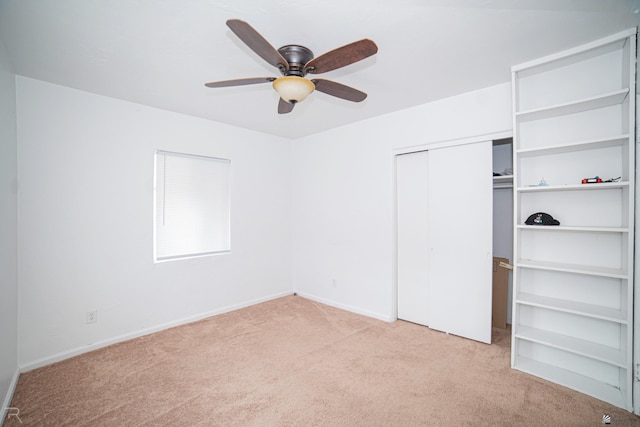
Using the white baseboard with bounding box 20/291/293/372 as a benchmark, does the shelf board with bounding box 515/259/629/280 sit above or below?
above

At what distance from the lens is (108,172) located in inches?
120

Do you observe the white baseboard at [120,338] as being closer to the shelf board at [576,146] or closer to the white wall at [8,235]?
the white wall at [8,235]

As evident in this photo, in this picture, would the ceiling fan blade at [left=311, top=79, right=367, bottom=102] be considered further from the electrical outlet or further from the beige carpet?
the electrical outlet

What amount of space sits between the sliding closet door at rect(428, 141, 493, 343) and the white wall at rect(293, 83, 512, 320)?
0.15 m

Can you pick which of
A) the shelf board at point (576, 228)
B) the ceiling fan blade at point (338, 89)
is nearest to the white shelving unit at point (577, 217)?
the shelf board at point (576, 228)

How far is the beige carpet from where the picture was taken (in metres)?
1.96

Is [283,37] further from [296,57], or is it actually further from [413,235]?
[413,235]

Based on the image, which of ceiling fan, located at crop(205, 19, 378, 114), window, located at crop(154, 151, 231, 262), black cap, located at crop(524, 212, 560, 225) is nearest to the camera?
ceiling fan, located at crop(205, 19, 378, 114)

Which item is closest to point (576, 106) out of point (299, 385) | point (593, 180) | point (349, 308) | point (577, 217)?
point (593, 180)

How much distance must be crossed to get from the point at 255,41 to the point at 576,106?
7.78ft

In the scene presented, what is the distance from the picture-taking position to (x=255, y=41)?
1.50m

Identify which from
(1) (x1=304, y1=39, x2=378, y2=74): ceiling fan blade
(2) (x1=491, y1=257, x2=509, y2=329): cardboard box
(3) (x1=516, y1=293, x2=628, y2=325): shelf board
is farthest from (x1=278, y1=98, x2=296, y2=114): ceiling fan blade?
(2) (x1=491, y1=257, x2=509, y2=329): cardboard box

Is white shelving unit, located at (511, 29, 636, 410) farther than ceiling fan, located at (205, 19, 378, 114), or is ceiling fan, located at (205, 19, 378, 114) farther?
white shelving unit, located at (511, 29, 636, 410)

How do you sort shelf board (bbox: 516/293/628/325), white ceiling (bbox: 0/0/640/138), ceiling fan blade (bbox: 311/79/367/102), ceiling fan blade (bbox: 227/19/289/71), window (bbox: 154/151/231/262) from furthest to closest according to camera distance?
window (bbox: 154/151/231/262)
shelf board (bbox: 516/293/628/325)
ceiling fan blade (bbox: 311/79/367/102)
white ceiling (bbox: 0/0/640/138)
ceiling fan blade (bbox: 227/19/289/71)
